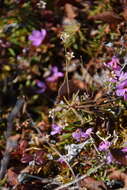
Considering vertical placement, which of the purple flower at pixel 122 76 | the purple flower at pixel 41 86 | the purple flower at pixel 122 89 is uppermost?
the purple flower at pixel 122 76

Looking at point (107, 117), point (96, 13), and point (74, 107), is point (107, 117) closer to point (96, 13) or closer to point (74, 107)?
point (74, 107)

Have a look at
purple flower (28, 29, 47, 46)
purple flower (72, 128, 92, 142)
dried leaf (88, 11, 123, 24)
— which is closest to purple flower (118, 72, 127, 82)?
purple flower (72, 128, 92, 142)

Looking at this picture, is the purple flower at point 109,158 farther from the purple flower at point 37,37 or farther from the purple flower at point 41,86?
the purple flower at point 37,37

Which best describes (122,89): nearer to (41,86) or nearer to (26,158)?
(26,158)

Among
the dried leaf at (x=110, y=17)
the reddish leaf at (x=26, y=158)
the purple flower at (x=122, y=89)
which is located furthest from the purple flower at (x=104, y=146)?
the dried leaf at (x=110, y=17)

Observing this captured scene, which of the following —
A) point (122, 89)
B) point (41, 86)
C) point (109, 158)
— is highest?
point (122, 89)

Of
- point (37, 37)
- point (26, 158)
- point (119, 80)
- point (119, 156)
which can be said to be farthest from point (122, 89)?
point (37, 37)

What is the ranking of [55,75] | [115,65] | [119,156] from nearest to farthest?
[119,156]
[115,65]
[55,75]

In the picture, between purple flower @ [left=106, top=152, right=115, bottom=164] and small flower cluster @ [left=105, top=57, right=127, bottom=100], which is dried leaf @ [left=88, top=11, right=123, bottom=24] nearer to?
small flower cluster @ [left=105, top=57, right=127, bottom=100]
